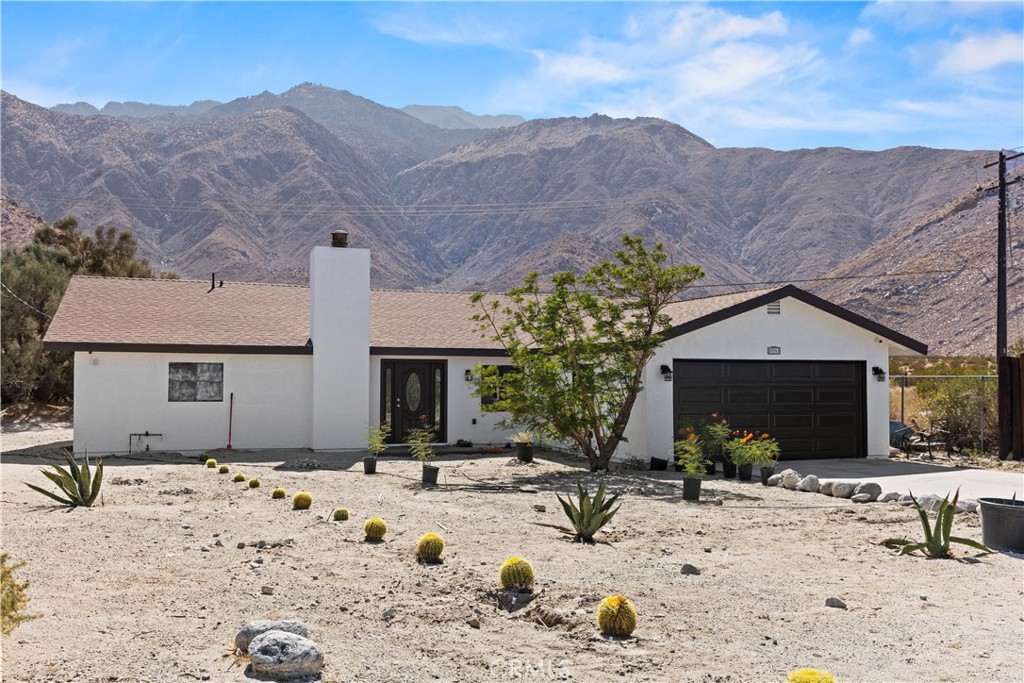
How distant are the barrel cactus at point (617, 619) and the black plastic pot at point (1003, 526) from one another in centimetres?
541

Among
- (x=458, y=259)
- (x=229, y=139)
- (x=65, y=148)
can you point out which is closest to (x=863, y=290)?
(x=458, y=259)

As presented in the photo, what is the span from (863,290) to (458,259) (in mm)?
47429

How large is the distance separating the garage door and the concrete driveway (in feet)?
1.68

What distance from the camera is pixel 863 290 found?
244 ft

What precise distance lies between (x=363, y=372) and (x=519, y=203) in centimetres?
9779

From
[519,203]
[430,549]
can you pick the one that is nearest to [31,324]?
[430,549]

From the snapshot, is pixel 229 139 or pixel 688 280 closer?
pixel 688 280

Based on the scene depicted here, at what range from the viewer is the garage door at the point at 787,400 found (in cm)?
1752

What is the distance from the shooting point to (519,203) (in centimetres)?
11538

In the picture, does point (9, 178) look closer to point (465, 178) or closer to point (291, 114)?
point (291, 114)

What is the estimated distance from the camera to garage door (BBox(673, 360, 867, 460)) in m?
17.5

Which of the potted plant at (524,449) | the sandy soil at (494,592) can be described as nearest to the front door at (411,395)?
the potted plant at (524,449)

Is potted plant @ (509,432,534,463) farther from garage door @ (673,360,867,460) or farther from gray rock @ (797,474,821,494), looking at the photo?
gray rock @ (797,474,821,494)

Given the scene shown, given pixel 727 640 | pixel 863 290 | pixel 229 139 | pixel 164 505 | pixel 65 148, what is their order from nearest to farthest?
1. pixel 727 640
2. pixel 164 505
3. pixel 863 290
4. pixel 65 148
5. pixel 229 139
